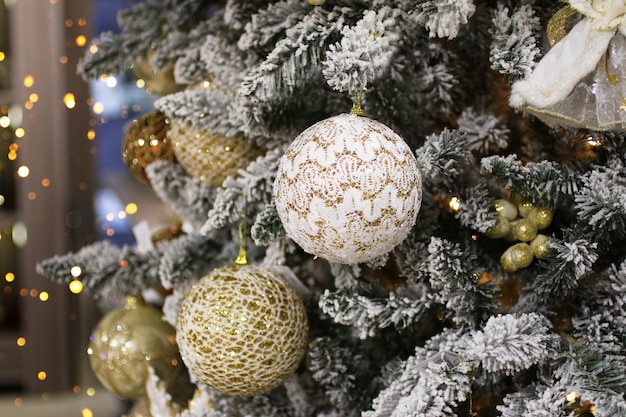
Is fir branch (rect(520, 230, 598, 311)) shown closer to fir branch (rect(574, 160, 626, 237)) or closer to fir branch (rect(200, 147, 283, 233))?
fir branch (rect(574, 160, 626, 237))

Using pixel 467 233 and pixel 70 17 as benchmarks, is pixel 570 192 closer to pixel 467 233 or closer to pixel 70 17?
pixel 467 233

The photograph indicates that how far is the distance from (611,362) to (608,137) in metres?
0.17

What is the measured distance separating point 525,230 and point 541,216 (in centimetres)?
2

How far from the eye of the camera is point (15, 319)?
151cm

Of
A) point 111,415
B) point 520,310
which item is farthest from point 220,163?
point 111,415

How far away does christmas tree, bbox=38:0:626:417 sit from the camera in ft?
1.51

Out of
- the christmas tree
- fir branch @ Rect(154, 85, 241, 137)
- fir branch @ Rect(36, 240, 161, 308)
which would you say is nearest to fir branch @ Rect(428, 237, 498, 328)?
the christmas tree

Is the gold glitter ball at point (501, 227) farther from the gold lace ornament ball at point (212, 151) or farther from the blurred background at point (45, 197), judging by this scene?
the blurred background at point (45, 197)

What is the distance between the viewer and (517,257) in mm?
520

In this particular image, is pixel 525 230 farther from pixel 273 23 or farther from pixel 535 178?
A: pixel 273 23

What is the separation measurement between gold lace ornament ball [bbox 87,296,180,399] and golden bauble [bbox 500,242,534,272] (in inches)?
15.8

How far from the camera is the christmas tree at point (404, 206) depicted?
1.51 feet

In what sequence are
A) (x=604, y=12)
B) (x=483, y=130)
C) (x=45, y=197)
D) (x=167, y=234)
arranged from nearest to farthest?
1. (x=604, y=12)
2. (x=483, y=130)
3. (x=167, y=234)
4. (x=45, y=197)

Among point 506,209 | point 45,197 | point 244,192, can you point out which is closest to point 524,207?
point 506,209
